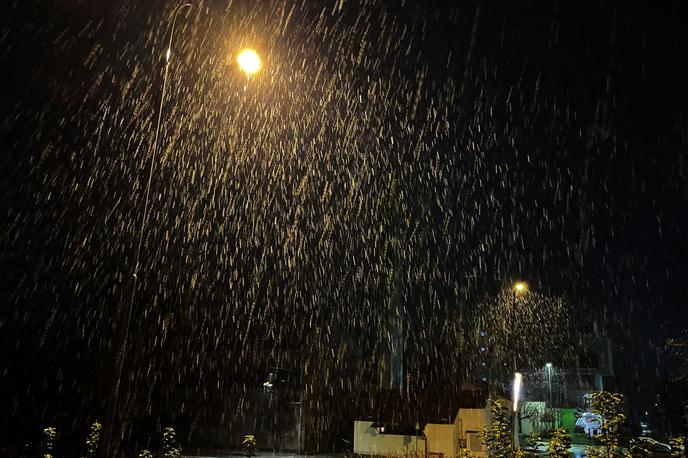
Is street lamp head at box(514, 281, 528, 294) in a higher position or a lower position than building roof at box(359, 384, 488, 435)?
higher

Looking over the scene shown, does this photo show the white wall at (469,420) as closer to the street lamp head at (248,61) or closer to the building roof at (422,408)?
the building roof at (422,408)

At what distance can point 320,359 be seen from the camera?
31672 mm

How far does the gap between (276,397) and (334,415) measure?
13.3ft

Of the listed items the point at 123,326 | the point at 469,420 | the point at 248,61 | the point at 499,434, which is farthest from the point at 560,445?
the point at 469,420

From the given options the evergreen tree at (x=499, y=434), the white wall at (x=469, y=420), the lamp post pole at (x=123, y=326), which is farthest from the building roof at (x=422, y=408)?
the lamp post pole at (x=123, y=326)

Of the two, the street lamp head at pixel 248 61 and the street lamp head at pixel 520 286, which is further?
the street lamp head at pixel 520 286

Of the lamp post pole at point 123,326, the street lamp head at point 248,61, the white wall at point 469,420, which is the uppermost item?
the street lamp head at point 248,61

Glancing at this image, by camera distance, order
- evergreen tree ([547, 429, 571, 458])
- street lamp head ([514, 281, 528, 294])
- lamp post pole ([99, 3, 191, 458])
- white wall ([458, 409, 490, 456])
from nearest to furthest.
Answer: lamp post pole ([99, 3, 191, 458]) < evergreen tree ([547, 429, 571, 458]) < street lamp head ([514, 281, 528, 294]) < white wall ([458, 409, 490, 456])

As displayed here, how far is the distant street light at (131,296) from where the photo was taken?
6.95 meters

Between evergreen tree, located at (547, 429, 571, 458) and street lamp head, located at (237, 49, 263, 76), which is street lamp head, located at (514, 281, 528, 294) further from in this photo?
street lamp head, located at (237, 49, 263, 76)

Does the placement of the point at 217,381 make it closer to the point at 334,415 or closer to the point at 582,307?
the point at 334,415

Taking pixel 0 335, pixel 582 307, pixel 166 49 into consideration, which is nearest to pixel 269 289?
pixel 0 335

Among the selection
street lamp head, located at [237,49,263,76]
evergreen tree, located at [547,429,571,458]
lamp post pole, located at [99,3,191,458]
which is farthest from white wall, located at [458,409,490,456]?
street lamp head, located at [237,49,263,76]

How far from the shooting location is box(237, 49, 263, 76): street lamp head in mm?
8695
